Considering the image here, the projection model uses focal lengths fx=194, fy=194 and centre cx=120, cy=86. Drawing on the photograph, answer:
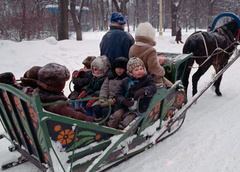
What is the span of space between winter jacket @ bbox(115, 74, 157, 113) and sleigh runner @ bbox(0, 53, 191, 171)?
0.11 m

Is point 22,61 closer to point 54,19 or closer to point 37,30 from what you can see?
point 37,30

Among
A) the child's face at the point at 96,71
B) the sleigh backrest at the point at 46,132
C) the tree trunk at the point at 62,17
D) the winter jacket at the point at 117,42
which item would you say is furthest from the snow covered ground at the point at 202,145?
the tree trunk at the point at 62,17

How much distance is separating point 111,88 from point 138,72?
54 cm

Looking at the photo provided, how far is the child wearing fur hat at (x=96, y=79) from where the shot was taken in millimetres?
3084

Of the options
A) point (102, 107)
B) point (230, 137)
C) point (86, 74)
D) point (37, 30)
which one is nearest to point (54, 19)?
point (37, 30)

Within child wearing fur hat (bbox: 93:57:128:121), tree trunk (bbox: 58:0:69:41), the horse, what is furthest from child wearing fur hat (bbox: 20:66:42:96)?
tree trunk (bbox: 58:0:69:41)

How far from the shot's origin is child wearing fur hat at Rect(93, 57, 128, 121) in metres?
2.85

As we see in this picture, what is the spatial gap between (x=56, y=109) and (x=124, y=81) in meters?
1.12

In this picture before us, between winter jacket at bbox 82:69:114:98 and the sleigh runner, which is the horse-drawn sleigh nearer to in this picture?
the sleigh runner

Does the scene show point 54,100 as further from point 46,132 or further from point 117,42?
point 117,42

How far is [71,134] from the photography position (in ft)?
6.43

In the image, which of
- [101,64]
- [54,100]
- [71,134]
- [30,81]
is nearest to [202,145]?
[101,64]

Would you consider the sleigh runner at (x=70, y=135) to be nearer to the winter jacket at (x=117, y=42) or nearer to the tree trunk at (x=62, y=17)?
the winter jacket at (x=117, y=42)

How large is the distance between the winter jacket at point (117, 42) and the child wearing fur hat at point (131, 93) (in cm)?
83
